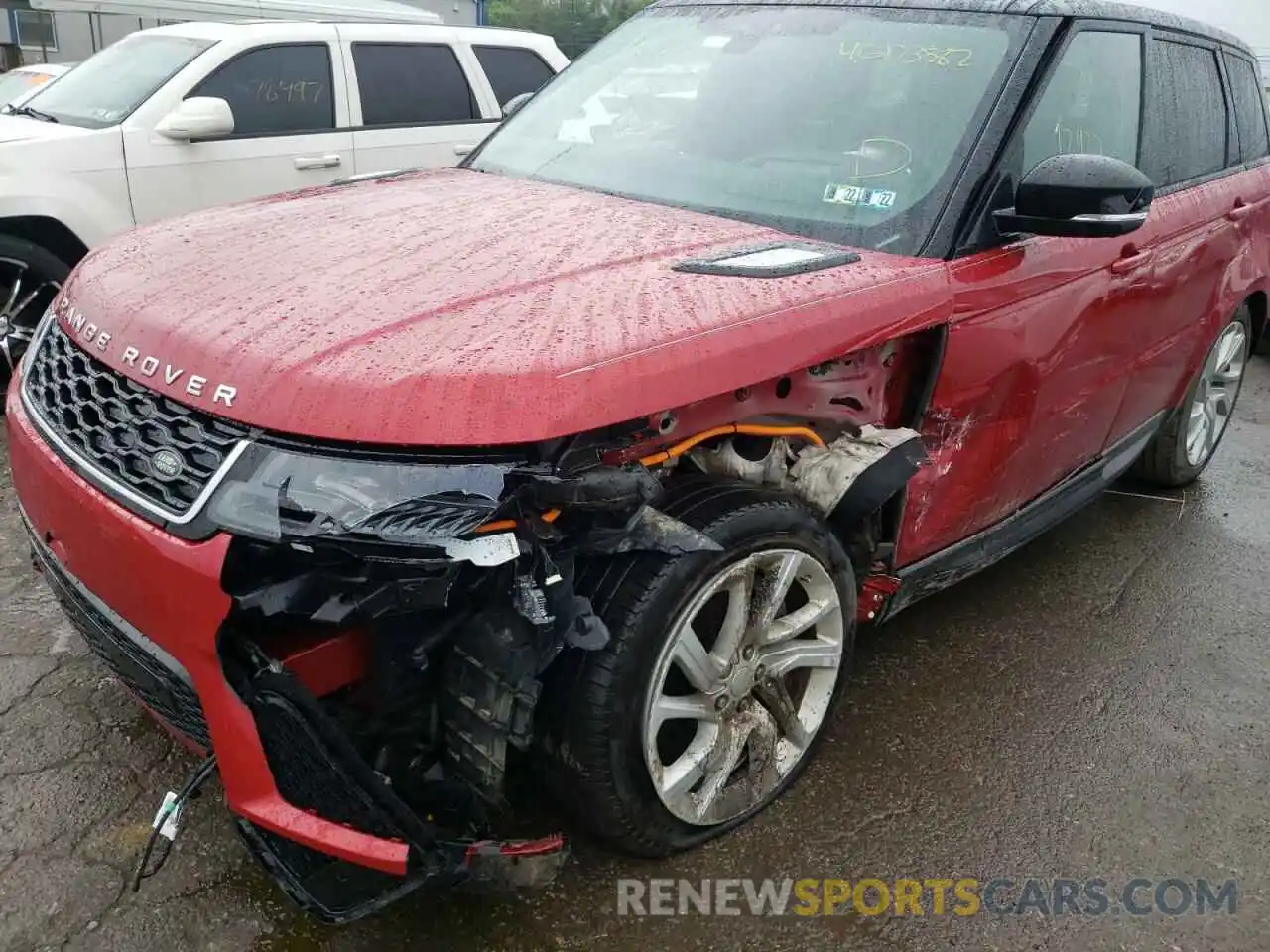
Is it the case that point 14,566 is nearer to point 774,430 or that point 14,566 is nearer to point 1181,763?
point 774,430

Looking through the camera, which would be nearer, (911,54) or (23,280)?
(911,54)

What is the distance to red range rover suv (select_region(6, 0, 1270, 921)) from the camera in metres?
Answer: 1.80

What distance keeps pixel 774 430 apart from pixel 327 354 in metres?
1.00

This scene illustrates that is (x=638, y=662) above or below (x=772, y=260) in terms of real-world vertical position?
below

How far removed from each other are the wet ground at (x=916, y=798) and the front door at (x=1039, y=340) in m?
0.54

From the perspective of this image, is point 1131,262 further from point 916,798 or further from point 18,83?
point 18,83

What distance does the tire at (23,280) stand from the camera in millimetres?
4852

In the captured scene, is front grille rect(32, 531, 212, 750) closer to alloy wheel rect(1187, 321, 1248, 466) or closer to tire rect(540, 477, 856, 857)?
tire rect(540, 477, 856, 857)

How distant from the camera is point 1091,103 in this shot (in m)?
3.07

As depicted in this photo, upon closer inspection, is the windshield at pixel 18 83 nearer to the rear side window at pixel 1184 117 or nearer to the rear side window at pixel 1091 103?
the rear side window at pixel 1091 103

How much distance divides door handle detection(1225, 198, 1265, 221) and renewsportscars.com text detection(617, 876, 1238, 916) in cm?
254

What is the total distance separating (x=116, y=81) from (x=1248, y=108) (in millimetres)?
5468

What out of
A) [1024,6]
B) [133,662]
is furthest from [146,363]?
[1024,6]

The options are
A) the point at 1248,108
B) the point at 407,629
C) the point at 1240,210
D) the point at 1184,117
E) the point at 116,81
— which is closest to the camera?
the point at 407,629
